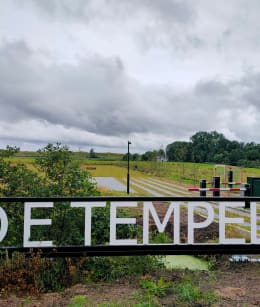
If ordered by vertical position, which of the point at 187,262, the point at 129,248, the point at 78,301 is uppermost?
the point at 129,248

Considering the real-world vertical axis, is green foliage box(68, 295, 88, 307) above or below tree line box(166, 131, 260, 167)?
below

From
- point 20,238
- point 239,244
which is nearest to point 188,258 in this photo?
point 239,244

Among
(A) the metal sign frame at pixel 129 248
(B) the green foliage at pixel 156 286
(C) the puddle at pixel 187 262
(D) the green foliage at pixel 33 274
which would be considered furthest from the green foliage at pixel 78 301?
(C) the puddle at pixel 187 262

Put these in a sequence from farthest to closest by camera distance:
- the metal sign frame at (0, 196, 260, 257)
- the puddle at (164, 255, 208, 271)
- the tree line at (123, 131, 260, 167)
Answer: the tree line at (123, 131, 260, 167), the puddle at (164, 255, 208, 271), the metal sign frame at (0, 196, 260, 257)

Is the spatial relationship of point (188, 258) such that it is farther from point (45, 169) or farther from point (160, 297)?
point (45, 169)

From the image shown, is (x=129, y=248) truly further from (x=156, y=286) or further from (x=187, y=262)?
(x=187, y=262)

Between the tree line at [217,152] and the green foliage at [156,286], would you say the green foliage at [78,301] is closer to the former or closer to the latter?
the green foliage at [156,286]

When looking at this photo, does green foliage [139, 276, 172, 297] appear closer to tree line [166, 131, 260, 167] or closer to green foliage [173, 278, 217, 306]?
green foliage [173, 278, 217, 306]

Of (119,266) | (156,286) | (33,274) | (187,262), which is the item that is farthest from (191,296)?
(187,262)

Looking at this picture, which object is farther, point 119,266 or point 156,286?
point 119,266

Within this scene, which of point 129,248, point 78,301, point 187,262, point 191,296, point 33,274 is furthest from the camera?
point 187,262

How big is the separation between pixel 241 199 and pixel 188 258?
4.76 ft

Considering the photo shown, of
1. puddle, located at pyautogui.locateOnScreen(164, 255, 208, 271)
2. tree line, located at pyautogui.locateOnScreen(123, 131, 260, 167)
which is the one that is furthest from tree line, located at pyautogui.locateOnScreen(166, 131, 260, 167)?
puddle, located at pyautogui.locateOnScreen(164, 255, 208, 271)

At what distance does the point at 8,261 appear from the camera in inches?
148
